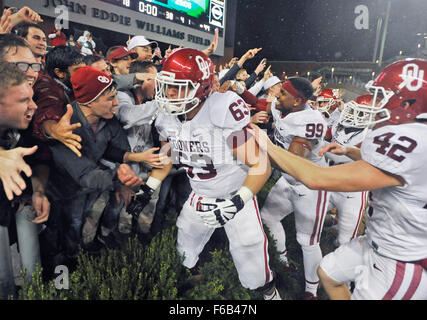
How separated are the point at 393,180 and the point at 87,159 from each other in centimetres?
214

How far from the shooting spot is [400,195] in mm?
1623

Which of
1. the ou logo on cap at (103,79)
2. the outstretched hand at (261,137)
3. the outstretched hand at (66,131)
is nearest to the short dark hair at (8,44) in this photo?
the ou logo on cap at (103,79)

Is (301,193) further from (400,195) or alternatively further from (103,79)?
(103,79)

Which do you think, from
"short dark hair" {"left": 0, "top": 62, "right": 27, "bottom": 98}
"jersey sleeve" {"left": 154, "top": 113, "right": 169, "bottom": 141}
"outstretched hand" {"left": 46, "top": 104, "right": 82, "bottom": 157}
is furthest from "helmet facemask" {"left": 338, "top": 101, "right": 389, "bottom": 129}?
"short dark hair" {"left": 0, "top": 62, "right": 27, "bottom": 98}

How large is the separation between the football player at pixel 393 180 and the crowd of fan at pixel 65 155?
1.54 meters

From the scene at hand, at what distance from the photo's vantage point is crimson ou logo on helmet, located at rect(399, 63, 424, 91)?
1.61 m

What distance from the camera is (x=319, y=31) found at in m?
19.9

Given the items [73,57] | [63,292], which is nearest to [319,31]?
[73,57]

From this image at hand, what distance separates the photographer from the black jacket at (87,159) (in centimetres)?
227

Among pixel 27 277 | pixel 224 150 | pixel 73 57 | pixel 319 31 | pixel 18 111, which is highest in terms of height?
pixel 319 31

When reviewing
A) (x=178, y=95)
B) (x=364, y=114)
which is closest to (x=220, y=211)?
(x=178, y=95)

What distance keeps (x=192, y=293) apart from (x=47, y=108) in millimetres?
1913
